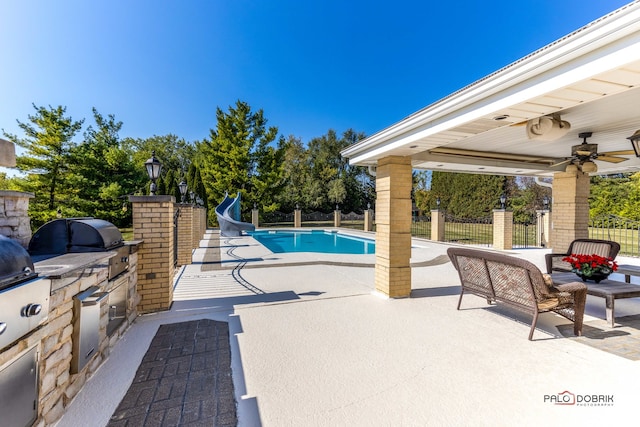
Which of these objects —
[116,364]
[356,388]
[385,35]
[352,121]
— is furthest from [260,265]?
[352,121]

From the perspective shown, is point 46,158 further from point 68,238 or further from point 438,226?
point 438,226

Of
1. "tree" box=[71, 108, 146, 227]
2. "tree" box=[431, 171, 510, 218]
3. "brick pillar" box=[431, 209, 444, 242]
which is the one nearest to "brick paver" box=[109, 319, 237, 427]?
"brick pillar" box=[431, 209, 444, 242]

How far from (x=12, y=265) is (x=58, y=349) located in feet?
3.01

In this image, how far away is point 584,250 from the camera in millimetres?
5789

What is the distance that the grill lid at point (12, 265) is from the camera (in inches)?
53.8

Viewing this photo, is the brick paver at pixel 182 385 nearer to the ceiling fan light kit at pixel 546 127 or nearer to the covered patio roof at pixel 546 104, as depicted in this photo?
the covered patio roof at pixel 546 104

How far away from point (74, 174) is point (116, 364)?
16.6m

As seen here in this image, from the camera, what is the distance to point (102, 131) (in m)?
18.4

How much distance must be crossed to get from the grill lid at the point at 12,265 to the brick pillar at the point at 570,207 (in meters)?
8.53

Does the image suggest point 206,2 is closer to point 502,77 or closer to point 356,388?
point 502,77

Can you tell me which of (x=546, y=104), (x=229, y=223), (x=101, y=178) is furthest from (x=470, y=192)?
(x=101, y=178)

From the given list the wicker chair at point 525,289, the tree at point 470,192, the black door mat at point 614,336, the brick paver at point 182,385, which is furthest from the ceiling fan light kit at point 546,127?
the tree at point 470,192

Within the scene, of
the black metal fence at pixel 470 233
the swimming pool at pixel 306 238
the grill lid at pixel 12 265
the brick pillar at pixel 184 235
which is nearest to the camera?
the grill lid at pixel 12 265

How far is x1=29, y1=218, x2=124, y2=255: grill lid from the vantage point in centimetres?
284
